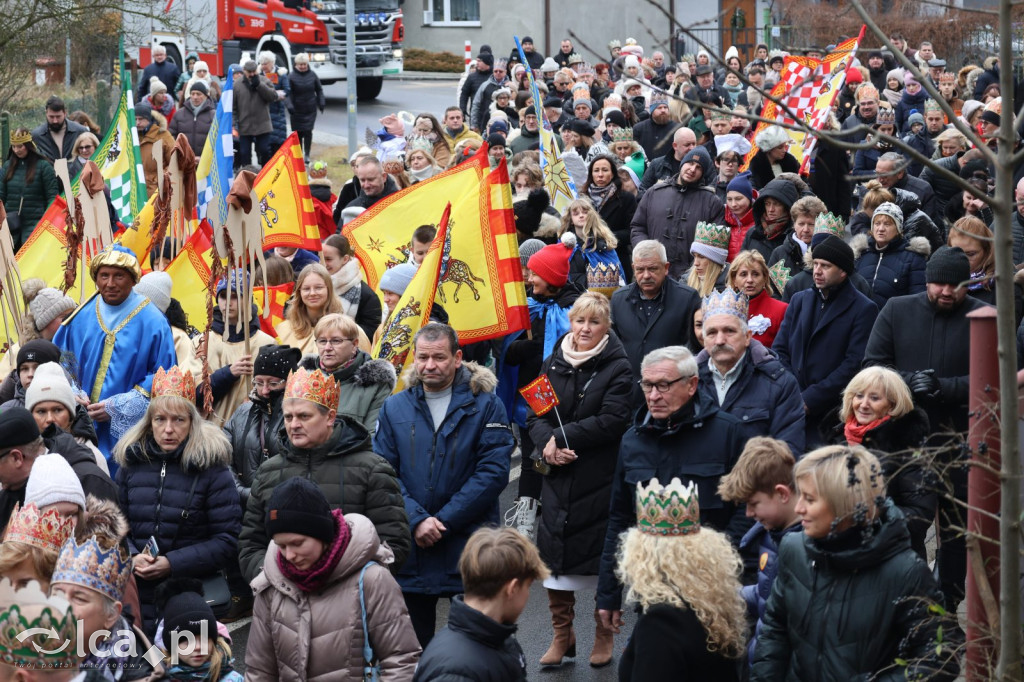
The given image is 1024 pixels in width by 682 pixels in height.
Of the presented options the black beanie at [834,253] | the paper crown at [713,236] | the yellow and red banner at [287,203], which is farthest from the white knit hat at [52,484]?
the yellow and red banner at [287,203]

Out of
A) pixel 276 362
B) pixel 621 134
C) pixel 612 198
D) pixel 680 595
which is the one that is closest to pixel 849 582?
pixel 680 595

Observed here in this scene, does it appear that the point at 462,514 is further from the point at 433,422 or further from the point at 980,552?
the point at 980,552

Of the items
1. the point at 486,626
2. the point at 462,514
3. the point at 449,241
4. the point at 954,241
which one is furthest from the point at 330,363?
the point at 954,241

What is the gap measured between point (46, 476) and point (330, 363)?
197 centimetres

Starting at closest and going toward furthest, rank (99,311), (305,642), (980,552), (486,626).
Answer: (980,552) → (486,626) → (305,642) → (99,311)

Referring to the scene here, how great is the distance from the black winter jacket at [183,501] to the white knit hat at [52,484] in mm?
910

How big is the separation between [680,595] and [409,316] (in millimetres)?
4104

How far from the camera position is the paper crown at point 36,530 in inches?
183

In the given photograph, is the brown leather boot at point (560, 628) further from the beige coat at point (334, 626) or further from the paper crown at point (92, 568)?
the paper crown at point (92, 568)

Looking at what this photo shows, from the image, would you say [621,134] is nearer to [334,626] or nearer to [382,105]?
[334,626]

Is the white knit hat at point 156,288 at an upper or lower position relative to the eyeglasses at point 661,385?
upper

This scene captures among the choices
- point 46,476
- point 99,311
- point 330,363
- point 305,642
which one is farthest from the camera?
point 99,311

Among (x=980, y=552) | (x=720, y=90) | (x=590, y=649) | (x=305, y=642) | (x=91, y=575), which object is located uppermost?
(x=720, y=90)

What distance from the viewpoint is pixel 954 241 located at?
7.97 m
